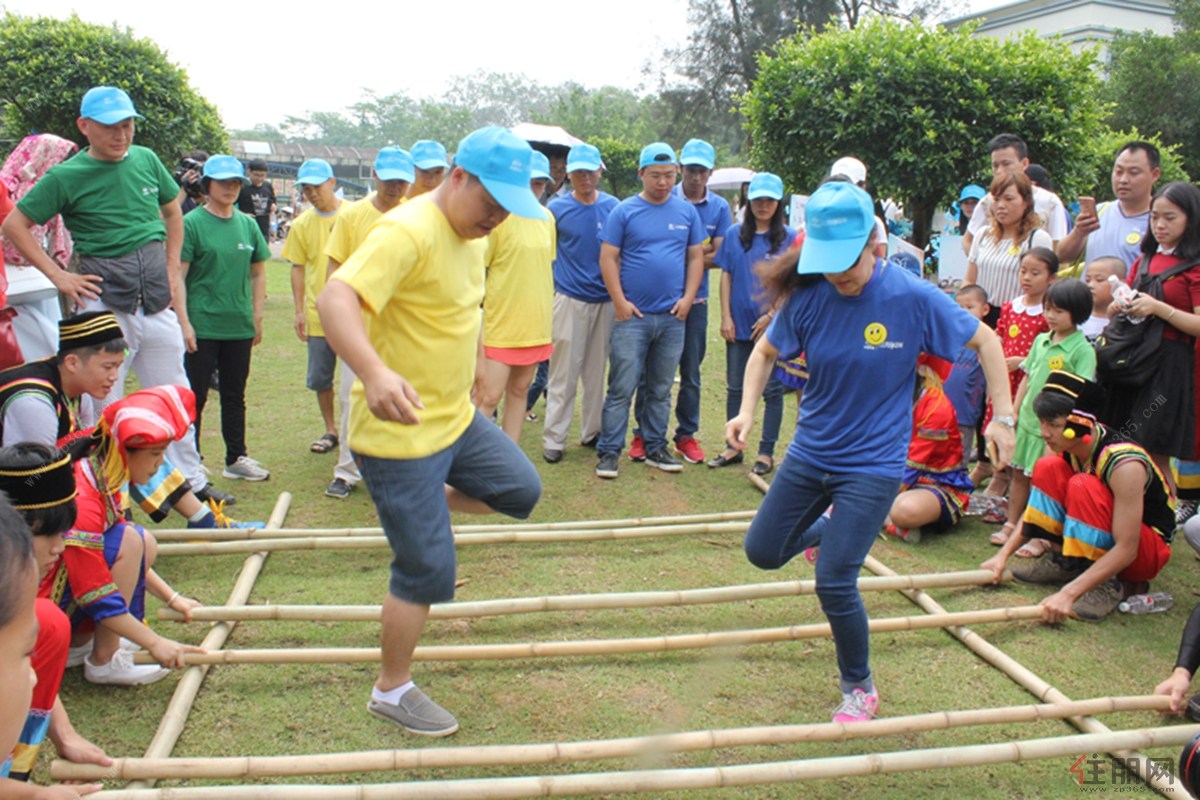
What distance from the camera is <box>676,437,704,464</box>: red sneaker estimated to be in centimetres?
673

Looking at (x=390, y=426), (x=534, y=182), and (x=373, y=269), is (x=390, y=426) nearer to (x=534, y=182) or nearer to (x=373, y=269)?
(x=373, y=269)

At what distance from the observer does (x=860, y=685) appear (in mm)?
3289

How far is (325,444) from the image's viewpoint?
664 centimetres

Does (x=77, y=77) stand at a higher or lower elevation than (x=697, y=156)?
higher

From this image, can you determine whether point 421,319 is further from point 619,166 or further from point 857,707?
point 619,166

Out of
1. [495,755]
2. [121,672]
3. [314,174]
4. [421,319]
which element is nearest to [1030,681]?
[495,755]

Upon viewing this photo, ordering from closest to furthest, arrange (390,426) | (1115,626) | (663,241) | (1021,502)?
(390,426) → (1115,626) → (1021,502) → (663,241)

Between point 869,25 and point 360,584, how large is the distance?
352 inches

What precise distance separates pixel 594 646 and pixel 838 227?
6.00 ft

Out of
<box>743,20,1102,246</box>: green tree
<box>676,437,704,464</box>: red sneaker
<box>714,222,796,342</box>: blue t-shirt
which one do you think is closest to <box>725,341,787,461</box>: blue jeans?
<box>714,222,796,342</box>: blue t-shirt

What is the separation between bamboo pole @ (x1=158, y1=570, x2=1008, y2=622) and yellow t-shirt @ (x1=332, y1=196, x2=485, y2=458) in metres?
1.05

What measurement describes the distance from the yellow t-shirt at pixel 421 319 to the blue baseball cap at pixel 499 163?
0.66 ft

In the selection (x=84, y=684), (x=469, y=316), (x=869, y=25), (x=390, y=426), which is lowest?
(x=84, y=684)

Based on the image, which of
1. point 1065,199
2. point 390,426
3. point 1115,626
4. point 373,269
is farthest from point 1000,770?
point 1065,199
